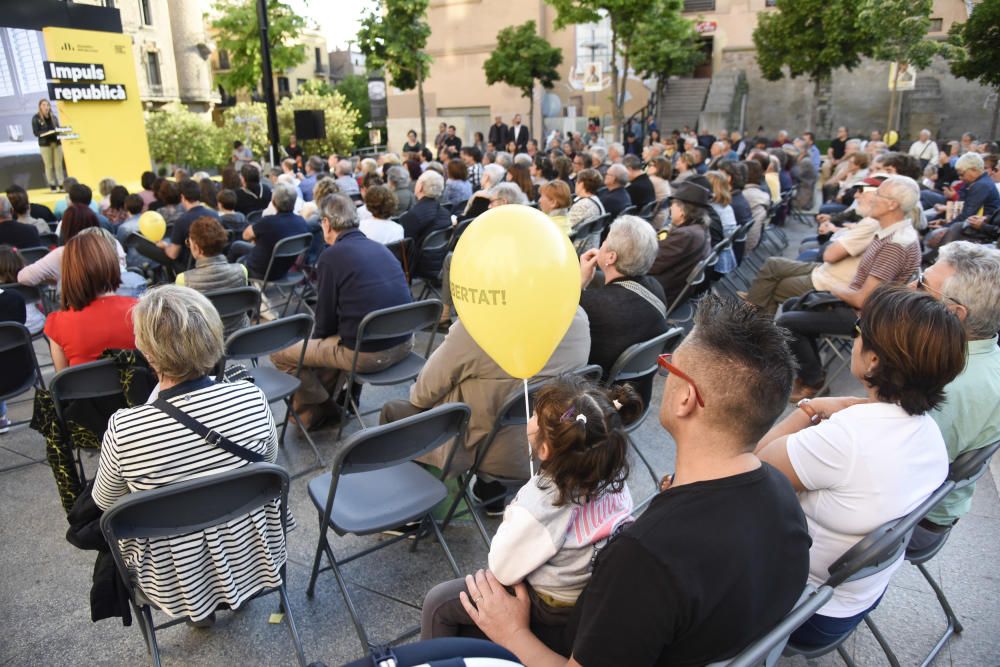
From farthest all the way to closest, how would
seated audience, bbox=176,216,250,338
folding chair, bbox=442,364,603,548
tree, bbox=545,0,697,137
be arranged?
1. tree, bbox=545,0,697,137
2. seated audience, bbox=176,216,250,338
3. folding chair, bbox=442,364,603,548

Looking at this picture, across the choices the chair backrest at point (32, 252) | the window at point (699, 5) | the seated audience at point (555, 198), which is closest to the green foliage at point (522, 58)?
the window at point (699, 5)

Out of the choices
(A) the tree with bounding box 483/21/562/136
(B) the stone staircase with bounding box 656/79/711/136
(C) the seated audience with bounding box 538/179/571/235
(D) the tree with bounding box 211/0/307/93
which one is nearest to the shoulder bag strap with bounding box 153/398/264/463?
(C) the seated audience with bounding box 538/179/571/235

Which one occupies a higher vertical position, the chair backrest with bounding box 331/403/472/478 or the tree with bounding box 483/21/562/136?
the tree with bounding box 483/21/562/136

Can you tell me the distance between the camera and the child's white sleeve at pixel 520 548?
164 centimetres

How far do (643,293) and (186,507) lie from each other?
2.29 meters

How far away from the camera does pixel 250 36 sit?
23453 millimetres

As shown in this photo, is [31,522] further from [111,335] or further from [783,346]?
[783,346]

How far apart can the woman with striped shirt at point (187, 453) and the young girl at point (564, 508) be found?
3.22 ft

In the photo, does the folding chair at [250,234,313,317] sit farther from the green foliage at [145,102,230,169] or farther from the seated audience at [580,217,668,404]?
the green foliage at [145,102,230,169]

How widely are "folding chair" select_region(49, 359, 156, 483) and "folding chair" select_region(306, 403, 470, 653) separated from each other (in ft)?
2.83

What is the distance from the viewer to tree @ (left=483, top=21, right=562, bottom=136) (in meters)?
24.1

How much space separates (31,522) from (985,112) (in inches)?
1153

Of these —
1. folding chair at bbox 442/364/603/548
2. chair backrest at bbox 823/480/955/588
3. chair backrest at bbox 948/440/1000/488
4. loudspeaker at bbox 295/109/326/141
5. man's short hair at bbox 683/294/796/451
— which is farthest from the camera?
loudspeaker at bbox 295/109/326/141

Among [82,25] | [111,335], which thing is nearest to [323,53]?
[82,25]
